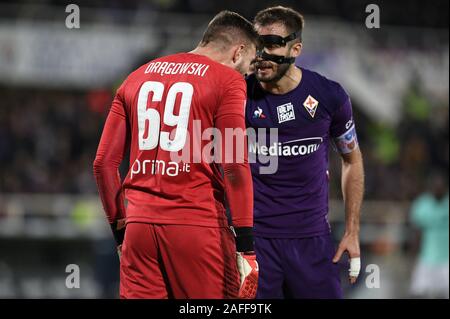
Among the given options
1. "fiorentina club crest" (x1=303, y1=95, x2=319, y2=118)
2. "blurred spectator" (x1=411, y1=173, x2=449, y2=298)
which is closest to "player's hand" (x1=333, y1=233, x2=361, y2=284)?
"fiorentina club crest" (x1=303, y1=95, x2=319, y2=118)

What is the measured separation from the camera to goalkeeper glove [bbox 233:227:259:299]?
183 inches

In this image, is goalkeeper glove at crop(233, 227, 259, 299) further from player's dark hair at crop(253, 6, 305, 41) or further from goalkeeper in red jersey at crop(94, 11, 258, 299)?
player's dark hair at crop(253, 6, 305, 41)

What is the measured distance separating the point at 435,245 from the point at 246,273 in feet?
29.9

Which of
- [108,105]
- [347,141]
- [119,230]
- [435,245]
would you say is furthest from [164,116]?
[108,105]

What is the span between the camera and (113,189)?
5066 mm

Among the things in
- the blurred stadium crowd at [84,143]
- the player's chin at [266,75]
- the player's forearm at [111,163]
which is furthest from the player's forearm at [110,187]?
the blurred stadium crowd at [84,143]

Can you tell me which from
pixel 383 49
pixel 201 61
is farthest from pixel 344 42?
pixel 201 61

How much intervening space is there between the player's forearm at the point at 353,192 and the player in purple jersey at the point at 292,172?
2 centimetres

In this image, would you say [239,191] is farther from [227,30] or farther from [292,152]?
[292,152]

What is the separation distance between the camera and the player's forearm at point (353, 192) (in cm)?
619

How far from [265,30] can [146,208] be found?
2.02m

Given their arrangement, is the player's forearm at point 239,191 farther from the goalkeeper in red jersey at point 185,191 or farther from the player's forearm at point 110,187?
the player's forearm at point 110,187

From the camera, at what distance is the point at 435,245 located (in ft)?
43.1

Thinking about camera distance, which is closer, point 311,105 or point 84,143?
point 311,105
